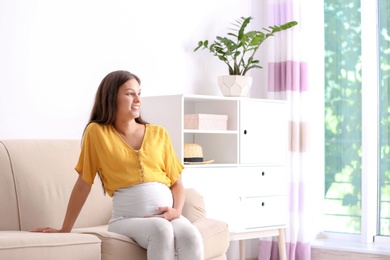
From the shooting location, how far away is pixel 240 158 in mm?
4250

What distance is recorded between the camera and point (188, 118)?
4.13m

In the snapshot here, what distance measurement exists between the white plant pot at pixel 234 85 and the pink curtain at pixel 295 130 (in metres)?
0.51

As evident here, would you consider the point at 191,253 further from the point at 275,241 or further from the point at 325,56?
the point at 325,56

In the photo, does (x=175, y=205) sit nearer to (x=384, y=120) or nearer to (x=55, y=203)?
(x=55, y=203)

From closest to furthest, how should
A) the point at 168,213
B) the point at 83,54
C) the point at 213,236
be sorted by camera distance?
the point at 168,213, the point at 213,236, the point at 83,54

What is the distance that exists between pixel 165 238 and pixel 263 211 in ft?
5.80

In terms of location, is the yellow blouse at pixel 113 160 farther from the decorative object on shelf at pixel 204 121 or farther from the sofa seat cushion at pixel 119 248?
the decorative object on shelf at pixel 204 121

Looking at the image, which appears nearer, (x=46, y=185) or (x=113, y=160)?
(x=113, y=160)

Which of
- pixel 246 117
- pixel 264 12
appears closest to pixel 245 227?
pixel 246 117

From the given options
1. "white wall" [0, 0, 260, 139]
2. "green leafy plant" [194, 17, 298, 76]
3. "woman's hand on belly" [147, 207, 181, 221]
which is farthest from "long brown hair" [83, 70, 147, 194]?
"green leafy plant" [194, 17, 298, 76]

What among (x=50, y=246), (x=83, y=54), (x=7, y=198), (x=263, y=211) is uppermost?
(x=83, y=54)

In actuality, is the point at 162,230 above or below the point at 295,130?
below

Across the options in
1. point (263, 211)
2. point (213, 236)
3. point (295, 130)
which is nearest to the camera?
point (213, 236)

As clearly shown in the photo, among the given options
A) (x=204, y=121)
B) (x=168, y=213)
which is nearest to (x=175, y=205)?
(x=168, y=213)
